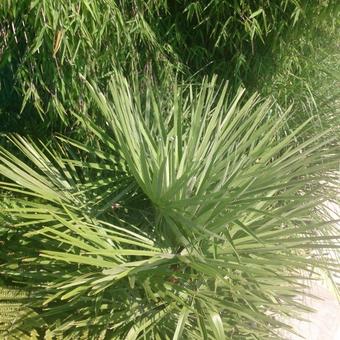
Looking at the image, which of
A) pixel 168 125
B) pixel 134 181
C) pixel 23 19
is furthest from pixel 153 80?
pixel 23 19

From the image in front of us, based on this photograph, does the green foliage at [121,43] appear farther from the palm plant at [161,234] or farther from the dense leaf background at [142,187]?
the palm plant at [161,234]

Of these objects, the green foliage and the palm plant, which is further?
the green foliage

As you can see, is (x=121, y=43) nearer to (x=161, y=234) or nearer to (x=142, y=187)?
(x=142, y=187)

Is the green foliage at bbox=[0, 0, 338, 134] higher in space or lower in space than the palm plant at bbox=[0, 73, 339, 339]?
higher

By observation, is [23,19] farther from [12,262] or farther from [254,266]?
[254,266]

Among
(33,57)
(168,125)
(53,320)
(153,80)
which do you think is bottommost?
(53,320)

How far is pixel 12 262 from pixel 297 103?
1.38 metres

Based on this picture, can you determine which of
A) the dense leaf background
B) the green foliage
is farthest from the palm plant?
the green foliage

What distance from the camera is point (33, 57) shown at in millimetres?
1619

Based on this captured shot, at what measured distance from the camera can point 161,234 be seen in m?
Result: 1.56

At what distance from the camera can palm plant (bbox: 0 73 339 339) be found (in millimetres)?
1421

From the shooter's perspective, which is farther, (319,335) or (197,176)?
(319,335)

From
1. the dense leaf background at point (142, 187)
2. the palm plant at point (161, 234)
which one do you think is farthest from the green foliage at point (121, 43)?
the palm plant at point (161, 234)

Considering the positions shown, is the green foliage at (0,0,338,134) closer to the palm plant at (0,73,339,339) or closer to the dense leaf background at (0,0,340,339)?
the dense leaf background at (0,0,340,339)
